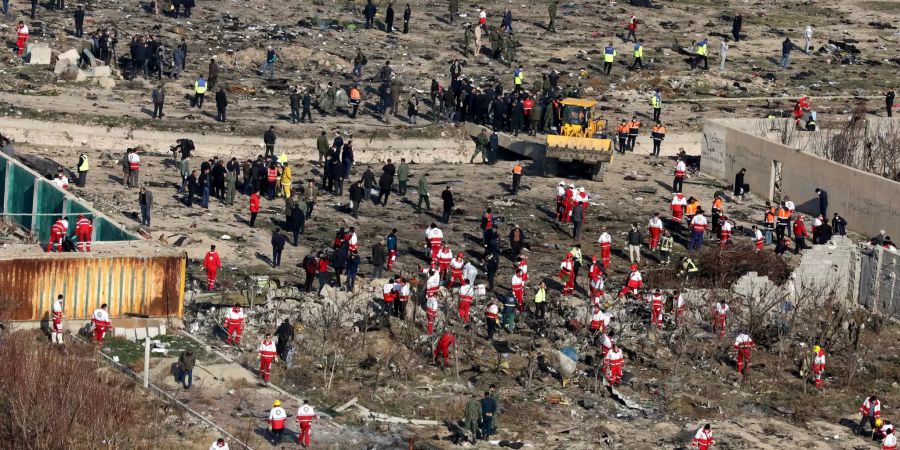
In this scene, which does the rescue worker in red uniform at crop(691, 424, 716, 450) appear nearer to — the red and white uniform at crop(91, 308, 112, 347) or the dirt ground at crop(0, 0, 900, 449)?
the dirt ground at crop(0, 0, 900, 449)

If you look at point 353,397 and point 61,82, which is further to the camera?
point 61,82

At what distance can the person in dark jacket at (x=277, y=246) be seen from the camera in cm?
4178

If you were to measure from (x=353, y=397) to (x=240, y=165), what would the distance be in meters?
15.8

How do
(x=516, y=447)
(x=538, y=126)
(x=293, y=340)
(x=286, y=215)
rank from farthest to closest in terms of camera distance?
1. (x=538, y=126)
2. (x=286, y=215)
3. (x=293, y=340)
4. (x=516, y=447)

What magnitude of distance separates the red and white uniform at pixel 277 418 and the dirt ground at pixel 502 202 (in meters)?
0.45

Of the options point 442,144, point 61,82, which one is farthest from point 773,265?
point 61,82

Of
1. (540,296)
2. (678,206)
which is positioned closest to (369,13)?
(678,206)

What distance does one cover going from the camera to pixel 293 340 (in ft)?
124

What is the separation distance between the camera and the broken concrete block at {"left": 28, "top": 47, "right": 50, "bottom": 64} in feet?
185

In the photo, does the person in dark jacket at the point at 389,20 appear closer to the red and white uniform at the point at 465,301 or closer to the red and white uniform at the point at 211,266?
the red and white uniform at the point at 465,301

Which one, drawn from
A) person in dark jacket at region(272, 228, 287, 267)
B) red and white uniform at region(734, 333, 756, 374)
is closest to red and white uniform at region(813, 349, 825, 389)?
red and white uniform at region(734, 333, 756, 374)

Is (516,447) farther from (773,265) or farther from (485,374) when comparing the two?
(773,265)

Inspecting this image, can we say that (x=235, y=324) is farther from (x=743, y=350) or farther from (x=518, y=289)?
(x=743, y=350)

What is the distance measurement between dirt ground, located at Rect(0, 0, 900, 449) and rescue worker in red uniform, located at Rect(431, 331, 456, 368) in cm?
27
